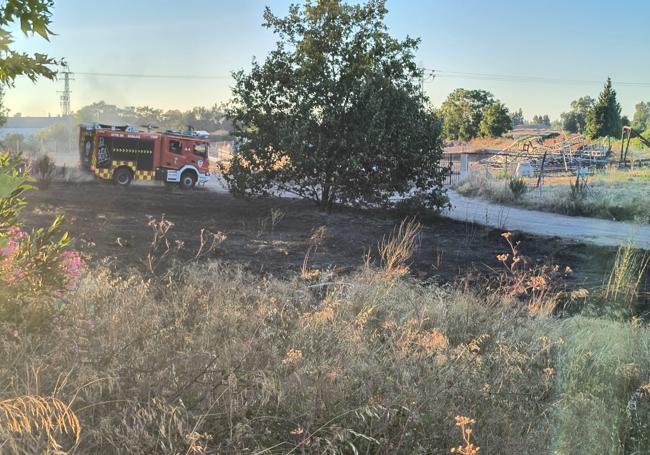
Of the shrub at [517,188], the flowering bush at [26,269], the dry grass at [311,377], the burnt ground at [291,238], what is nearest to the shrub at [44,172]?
the burnt ground at [291,238]

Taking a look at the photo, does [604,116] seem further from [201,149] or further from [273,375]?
[273,375]

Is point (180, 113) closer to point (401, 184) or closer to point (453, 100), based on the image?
point (453, 100)

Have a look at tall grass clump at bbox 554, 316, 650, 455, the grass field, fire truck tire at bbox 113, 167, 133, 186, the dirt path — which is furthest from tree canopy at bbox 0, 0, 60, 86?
fire truck tire at bbox 113, 167, 133, 186

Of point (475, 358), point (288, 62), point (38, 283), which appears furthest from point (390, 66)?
point (38, 283)

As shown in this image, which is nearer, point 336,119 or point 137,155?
point 336,119

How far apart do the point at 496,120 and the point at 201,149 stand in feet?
170

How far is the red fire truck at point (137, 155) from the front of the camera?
2264 cm

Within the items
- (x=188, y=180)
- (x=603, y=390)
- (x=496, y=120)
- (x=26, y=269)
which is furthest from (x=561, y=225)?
(x=496, y=120)

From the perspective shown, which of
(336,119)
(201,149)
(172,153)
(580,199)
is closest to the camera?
(336,119)

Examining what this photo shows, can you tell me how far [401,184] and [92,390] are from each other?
10997 mm

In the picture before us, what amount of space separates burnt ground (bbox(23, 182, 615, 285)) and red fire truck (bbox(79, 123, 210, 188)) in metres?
8.34

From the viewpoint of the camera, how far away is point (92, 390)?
2590mm

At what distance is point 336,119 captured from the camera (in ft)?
41.8

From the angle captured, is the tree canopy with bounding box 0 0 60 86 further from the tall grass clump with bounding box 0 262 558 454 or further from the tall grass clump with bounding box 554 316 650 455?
the tall grass clump with bounding box 554 316 650 455
